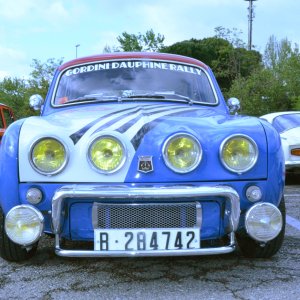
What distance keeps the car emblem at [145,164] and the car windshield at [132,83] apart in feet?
3.73

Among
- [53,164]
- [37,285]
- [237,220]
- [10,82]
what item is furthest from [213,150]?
[10,82]

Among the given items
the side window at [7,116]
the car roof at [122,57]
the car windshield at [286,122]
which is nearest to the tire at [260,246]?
the car roof at [122,57]

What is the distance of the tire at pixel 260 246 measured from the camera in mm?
3051

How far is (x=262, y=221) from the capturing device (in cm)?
268

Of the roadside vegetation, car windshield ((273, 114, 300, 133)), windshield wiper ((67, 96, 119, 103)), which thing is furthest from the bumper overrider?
the roadside vegetation

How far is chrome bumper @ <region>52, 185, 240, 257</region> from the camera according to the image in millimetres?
2516

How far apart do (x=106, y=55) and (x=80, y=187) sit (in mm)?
1910

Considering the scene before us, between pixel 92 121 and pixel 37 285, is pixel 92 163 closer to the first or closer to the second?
pixel 92 121

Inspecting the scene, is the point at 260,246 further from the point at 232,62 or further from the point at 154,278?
the point at 232,62

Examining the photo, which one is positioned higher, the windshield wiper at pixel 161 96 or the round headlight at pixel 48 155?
the windshield wiper at pixel 161 96

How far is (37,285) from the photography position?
2.71 m

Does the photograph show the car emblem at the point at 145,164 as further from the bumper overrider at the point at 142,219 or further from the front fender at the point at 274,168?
the front fender at the point at 274,168

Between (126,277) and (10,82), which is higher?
(10,82)

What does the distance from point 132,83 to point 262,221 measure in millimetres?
1733
